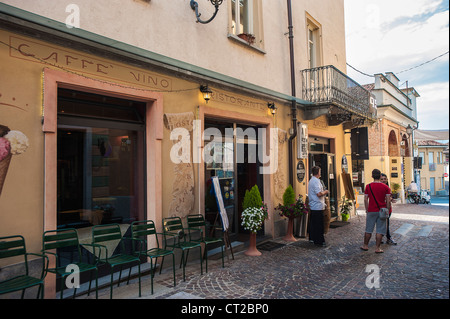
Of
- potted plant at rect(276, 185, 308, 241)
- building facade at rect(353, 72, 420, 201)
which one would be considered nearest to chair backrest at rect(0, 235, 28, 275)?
potted plant at rect(276, 185, 308, 241)

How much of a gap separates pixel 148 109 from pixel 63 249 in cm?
266

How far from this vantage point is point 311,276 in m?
5.30

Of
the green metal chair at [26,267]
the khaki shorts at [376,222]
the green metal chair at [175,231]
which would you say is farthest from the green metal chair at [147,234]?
the khaki shorts at [376,222]

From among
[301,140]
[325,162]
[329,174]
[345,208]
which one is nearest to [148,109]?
[301,140]

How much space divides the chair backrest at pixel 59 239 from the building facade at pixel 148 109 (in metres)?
0.10

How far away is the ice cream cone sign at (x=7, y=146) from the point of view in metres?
3.80

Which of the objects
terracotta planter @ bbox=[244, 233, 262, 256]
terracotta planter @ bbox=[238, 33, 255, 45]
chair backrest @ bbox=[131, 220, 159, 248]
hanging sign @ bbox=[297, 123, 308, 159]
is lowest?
terracotta planter @ bbox=[244, 233, 262, 256]

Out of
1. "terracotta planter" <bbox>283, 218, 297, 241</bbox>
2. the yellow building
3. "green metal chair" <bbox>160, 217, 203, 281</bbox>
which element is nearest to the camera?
"green metal chair" <bbox>160, 217, 203, 281</bbox>

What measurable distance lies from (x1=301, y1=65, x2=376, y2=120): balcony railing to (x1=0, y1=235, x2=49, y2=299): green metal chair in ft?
26.9

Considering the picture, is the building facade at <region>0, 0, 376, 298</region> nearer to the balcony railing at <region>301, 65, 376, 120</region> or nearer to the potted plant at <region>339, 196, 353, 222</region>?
the balcony railing at <region>301, 65, 376, 120</region>

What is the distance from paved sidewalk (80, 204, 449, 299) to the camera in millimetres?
4445

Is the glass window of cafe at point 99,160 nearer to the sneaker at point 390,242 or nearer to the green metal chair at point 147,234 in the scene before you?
the green metal chair at point 147,234

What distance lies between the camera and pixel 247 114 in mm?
7738
